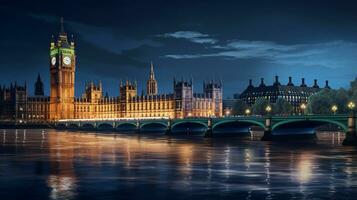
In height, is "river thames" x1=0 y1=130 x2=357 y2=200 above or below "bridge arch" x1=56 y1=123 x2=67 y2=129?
below

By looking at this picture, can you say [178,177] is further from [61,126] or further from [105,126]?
[61,126]

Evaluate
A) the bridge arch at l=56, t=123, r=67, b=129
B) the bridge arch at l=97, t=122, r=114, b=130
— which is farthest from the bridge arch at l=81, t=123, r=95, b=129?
the bridge arch at l=56, t=123, r=67, b=129

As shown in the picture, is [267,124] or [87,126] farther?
[87,126]

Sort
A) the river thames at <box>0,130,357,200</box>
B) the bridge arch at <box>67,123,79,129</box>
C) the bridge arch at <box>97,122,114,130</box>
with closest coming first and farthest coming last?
the river thames at <box>0,130,357,200</box>, the bridge arch at <box>97,122,114,130</box>, the bridge arch at <box>67,123,79,129</box>

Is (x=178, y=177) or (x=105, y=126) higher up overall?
(x=105, y=126)

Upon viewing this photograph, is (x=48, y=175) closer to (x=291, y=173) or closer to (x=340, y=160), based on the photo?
(x=291, y=173)

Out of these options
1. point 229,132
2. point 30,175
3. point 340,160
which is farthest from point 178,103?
point 30,175

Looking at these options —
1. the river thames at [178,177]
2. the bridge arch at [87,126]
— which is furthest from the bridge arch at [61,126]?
the river thames at [178,177]

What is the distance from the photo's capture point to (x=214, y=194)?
26562 mm

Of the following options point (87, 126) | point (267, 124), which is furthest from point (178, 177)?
point (87, 126)

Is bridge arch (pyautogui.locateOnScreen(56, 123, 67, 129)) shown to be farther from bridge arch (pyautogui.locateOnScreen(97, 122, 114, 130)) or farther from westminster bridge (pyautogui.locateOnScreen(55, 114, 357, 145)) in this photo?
westminster bridge (pyautogui.locateOnScreen(55, 114, 357, 145))

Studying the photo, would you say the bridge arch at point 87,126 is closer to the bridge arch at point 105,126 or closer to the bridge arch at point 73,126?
the bridge arch at point 73,126

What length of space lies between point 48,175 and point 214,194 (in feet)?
42.3

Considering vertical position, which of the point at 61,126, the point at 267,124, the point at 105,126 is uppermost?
the point at 267,124
